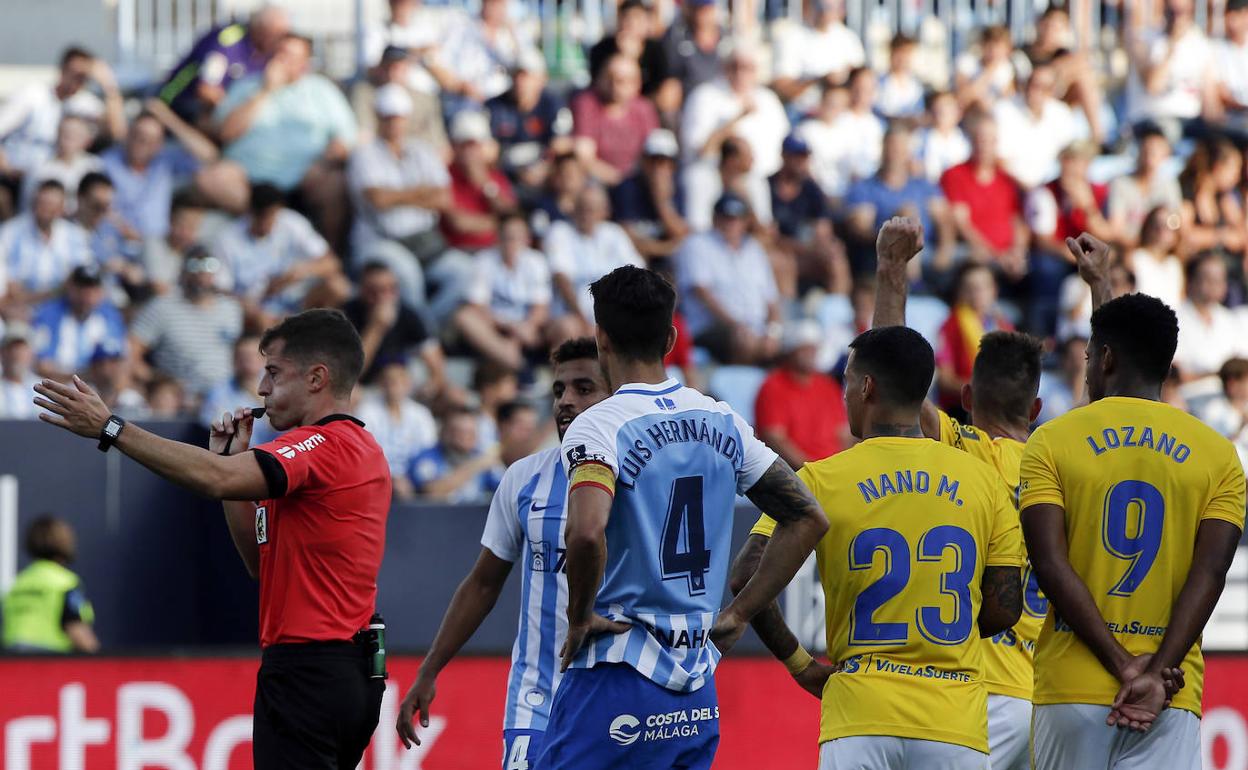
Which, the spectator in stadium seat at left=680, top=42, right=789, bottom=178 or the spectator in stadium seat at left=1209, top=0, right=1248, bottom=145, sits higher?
the spectator in stadium seat at left=1209, top=0, right=1248, bottom=145

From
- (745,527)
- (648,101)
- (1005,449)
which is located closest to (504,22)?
(648,101)

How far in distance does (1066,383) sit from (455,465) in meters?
4.72

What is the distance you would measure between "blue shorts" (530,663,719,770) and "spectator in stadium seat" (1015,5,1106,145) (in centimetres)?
1277

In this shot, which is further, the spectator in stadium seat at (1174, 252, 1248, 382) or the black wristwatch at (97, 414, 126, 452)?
the spectator in stadium seat at (1174, 252, 1248, 382)

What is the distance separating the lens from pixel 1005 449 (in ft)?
21.8

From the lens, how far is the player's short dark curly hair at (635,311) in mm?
5363

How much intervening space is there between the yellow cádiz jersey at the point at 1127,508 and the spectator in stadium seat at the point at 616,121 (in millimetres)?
9816

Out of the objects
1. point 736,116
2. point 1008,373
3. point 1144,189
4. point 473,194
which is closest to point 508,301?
point 473,194

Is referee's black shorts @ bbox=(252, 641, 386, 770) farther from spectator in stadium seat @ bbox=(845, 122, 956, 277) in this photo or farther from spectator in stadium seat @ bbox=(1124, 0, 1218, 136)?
spectator in stadium seat @ bbox=(1124, 0, 1218, 136)

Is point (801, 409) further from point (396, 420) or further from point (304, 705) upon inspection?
point (304, 705)

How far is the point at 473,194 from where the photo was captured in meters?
14.7

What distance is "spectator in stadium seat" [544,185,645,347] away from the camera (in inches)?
555

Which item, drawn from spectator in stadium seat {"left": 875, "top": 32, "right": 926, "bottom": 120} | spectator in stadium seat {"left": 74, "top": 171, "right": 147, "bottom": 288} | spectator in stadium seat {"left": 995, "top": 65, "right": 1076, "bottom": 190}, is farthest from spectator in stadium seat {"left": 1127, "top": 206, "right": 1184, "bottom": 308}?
spectator in stadium seat {"left": 74, "top": 171, "right": 147, "bottom": 288}

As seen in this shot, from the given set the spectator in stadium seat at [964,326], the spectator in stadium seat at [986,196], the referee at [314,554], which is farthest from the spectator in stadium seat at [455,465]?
the referee at [314,554]
